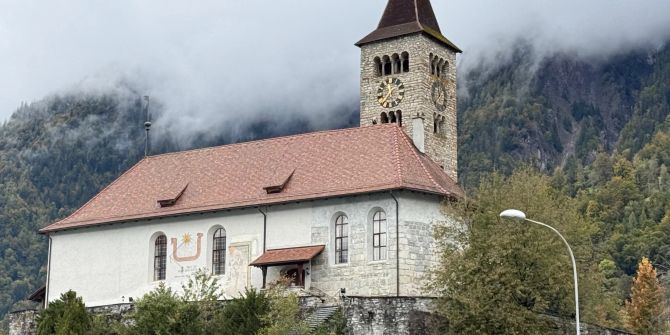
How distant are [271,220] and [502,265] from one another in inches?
597

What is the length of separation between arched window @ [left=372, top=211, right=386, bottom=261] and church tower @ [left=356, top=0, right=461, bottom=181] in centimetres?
2071

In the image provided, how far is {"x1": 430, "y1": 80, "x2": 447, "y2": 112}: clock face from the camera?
87500mm

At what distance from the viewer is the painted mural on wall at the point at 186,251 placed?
70.0 meters

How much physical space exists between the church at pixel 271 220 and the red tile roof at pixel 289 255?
0.08 meters

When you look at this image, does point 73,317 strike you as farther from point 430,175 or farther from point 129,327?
point 430,175

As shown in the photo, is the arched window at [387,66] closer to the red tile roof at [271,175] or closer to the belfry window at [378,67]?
the belfry window at [378,67]

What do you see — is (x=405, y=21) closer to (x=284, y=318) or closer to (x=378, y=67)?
(x=378, y=67)

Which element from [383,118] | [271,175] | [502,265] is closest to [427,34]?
[383,118]

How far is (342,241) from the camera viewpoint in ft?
213

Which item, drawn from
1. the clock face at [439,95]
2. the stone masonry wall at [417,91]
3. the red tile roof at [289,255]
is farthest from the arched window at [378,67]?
the red tile roof at [289,255]

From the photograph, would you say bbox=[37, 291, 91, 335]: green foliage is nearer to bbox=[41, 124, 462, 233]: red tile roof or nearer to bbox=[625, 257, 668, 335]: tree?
bbox=[41, 124, 462, 233]: red tile roof

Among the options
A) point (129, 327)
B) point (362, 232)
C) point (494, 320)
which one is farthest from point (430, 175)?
point (129, 327)

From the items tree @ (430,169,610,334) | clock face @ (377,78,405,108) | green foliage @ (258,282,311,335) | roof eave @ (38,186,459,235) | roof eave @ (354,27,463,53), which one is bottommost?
green foliage @ (258,282,311,335)

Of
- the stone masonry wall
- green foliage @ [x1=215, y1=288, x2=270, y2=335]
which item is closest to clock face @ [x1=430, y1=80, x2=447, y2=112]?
the stone masonry wall
